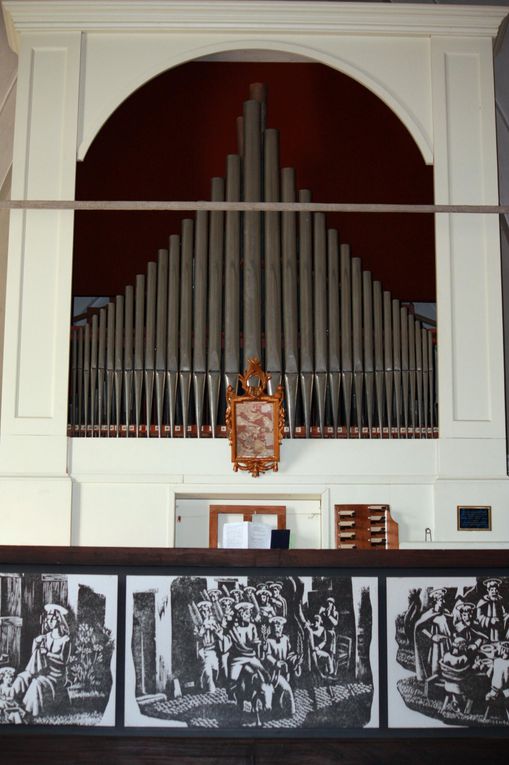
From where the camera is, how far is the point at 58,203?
32.4 ft

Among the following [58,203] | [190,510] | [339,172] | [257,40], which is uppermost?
[257,40]

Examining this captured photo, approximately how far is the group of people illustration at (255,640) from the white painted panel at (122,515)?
2.32m

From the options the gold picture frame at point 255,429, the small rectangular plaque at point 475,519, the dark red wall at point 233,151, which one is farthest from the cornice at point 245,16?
the small rectangular plaque at point 475,519

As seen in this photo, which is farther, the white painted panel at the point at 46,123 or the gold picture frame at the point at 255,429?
the white painted panel at the point at 46,123

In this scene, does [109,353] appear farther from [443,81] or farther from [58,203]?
[443,81]

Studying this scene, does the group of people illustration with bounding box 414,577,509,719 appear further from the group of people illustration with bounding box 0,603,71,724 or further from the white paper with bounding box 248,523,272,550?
the group of people illustration with bounding box 0,603,71,724

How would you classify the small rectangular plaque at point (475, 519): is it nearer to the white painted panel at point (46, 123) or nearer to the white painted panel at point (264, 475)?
the white painted panel at point (264, 475)

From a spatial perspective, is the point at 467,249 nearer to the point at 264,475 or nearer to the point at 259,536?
the point at 264,475

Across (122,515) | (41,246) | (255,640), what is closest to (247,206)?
(41,246)

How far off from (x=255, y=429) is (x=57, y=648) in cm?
294

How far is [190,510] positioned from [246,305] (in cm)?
177

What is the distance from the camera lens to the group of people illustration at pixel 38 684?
722 centimetres

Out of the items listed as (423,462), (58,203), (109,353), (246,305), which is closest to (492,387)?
(423,462)

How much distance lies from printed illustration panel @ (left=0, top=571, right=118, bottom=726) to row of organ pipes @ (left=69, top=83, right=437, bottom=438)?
8.63 feet
